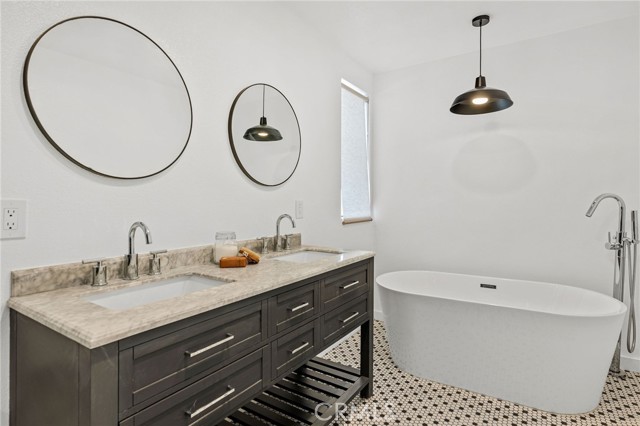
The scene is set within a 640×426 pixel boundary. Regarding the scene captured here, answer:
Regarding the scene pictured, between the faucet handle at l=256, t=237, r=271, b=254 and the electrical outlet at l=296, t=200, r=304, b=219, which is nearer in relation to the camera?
the faucet handle at l=256, t=237, r=271, b=254

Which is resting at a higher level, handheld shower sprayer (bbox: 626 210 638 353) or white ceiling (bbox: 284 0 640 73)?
white ceiling (bbox: 284 0 640 73)

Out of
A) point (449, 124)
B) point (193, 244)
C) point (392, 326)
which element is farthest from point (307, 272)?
point (449, 124)

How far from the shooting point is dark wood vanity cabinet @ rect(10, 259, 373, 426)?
84 centimetres

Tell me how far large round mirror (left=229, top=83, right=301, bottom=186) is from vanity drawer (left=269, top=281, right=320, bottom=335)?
0.85m

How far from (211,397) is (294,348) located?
44cm

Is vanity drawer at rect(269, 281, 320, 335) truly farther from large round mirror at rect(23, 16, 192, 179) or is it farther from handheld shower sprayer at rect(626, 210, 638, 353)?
handheld shower sprayer at rect(626, 210, 638, 353)

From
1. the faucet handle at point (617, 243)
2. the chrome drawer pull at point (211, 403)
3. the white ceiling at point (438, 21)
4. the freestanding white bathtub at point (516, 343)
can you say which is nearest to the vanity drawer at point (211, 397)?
the chrome drawer pull at point (211, 403)

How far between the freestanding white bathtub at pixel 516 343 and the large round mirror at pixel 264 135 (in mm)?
1210

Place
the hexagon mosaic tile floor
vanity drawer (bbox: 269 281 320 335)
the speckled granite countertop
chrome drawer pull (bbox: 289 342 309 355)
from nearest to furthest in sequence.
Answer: the speckled granite countertop
vanity drawer (bbox: 269 281 320 335)
chrome drawer pull (bbox: 289 342 309 355)
the hexagon mosaic tile floor

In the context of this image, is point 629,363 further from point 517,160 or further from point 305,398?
point 305,398

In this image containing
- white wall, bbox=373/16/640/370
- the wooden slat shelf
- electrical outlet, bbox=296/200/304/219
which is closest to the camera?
the wooden slat shelf

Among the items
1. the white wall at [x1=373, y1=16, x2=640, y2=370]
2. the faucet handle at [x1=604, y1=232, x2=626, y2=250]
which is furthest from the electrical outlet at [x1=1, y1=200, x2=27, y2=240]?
the faucet handle at [x1=604, y1=232, x2=626, y2=250]

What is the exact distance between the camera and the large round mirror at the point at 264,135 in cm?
197

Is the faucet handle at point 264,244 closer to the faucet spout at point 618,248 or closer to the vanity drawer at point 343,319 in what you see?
the vanity drawer at point 343,319
